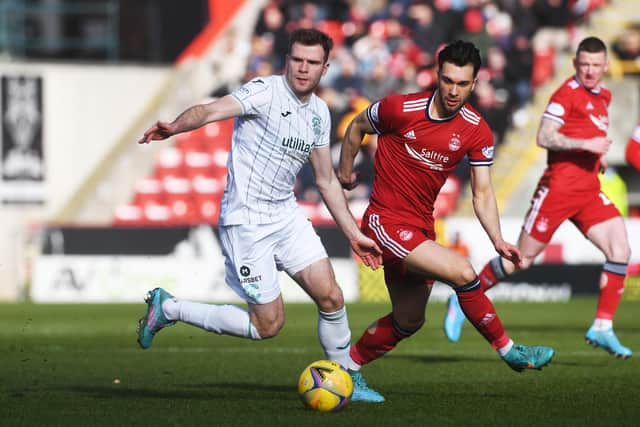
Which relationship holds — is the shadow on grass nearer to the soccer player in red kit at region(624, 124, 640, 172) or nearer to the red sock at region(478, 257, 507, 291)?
the red sock at region(478, 257, 507, 291)

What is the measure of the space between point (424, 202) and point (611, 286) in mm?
3191

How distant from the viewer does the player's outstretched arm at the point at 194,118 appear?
686 centimetres

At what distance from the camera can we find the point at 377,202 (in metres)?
8.15

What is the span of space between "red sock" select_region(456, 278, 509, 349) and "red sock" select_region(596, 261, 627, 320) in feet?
9.42

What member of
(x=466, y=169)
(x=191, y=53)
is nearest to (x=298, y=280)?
(x=466, y=169)

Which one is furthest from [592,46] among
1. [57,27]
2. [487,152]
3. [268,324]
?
[57,27]

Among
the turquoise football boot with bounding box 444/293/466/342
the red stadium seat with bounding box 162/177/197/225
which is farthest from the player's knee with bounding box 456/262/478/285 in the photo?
the red stadium seat with bounding box 162/177/197/225

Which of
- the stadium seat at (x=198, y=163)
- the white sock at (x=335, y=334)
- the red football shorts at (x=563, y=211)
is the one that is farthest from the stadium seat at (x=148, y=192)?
the white sock at (x=335, y=334)

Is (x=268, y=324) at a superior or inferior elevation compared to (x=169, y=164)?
superior

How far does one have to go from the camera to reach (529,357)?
7.86 m

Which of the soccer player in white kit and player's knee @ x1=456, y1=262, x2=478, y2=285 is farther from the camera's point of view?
player's knee @ x1=456, y1=262, x2=478, y2=285

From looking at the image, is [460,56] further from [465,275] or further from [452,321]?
[452,321]

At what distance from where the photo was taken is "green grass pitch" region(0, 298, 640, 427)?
709 centimetres

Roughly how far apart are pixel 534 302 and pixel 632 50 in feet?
18.8
